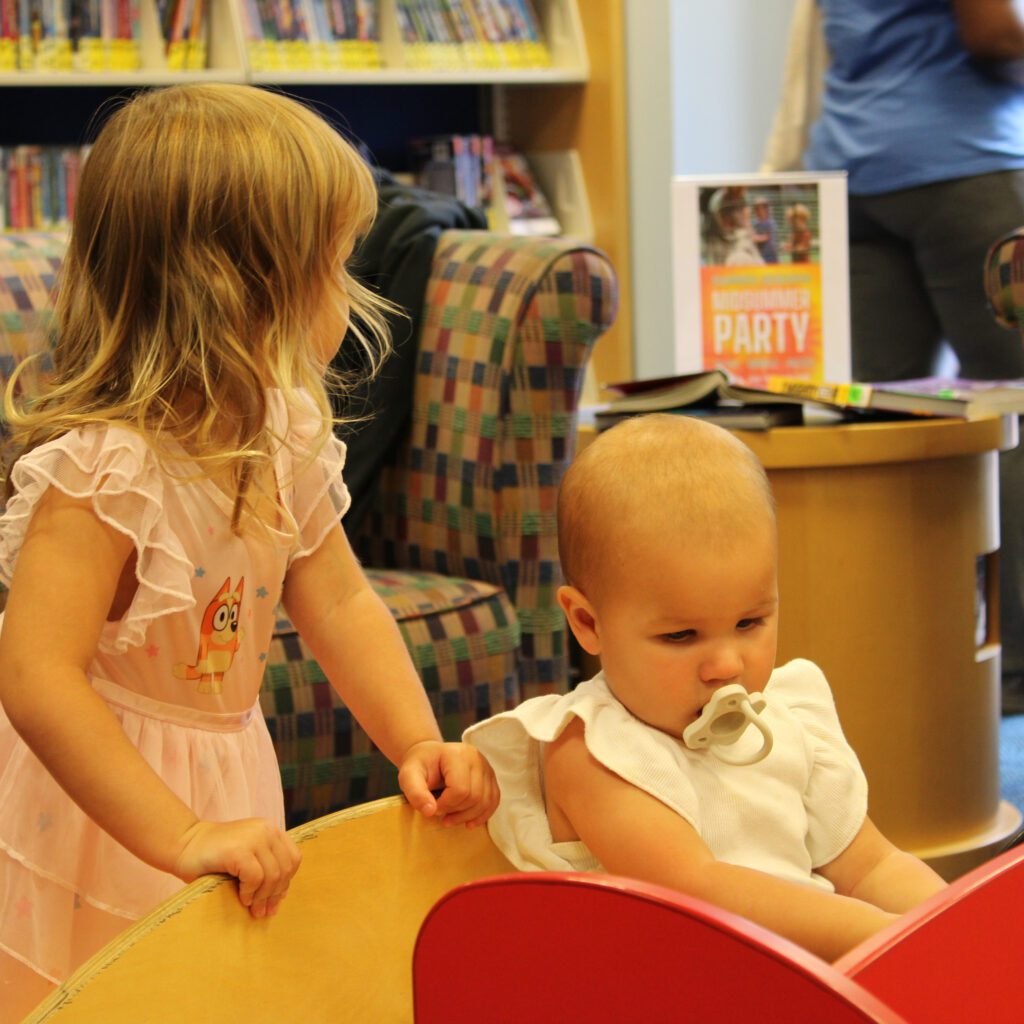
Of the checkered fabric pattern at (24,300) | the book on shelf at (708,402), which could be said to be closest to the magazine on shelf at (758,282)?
the book on shelf at (708,402)

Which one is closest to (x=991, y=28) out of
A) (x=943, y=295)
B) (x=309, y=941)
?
(x=943, y=295)

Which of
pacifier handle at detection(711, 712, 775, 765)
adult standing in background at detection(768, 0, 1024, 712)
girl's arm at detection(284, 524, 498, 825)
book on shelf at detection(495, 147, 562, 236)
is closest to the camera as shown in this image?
pacifier handle at detection(711, 712, 775, 765)

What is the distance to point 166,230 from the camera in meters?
0.95

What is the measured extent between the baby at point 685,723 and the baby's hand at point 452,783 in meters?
0.02

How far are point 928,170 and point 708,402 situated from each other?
2.47 ft

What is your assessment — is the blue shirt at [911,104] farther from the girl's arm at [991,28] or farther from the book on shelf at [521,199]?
the book on shelf at [521,199]

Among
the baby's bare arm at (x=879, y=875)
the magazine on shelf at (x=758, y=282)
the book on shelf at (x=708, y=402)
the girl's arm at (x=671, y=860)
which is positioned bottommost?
the baby's bare arm at (x=879, y=875)

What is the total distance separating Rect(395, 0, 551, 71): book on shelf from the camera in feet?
11.0

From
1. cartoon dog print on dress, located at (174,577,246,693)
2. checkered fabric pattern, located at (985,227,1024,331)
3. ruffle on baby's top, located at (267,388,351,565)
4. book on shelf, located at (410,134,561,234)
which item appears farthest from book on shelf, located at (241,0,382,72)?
cartoon dog print on dress, located at (174,577,246,693)

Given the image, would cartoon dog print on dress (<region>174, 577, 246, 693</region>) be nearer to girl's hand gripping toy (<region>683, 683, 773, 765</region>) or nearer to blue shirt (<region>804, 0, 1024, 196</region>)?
girl's hand gripping toy (<region>683, 683, 773, 765</region>)

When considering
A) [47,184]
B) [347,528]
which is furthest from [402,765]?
[47,184]

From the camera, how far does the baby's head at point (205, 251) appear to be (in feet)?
3.13

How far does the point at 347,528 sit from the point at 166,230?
1.00m

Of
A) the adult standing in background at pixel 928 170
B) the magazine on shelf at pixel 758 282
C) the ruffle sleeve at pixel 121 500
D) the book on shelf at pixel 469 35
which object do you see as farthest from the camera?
the book on shelf at pixel 469 35
